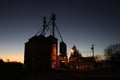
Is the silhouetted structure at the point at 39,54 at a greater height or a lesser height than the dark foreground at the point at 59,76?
greater

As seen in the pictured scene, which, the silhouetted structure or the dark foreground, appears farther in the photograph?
the silhouetted structure

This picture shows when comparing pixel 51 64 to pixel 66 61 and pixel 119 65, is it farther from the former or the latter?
pixel 119 65

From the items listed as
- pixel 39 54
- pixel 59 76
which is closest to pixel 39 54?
pixel 39 54

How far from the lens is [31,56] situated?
43656mm

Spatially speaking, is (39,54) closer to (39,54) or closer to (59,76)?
(39,54)

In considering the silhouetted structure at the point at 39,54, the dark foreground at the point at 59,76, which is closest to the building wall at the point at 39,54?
the silhouetted structure at the point at 39,54

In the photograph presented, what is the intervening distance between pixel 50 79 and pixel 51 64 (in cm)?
1836

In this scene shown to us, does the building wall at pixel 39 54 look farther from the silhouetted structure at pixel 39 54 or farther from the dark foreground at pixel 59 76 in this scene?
the dark foreground at pixel 59 76

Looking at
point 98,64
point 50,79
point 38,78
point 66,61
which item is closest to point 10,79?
point 38,78

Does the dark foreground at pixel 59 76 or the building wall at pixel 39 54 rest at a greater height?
the building wall at pixel 39 54

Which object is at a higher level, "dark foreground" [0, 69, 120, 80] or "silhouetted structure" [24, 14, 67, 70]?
"silhouetted structure" [24, 14, 67, 70]

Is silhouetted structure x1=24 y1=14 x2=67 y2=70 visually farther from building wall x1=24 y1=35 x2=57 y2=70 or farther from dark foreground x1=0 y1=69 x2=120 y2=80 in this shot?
dark foreground x1=0 y1=69 x2=120 y2=80

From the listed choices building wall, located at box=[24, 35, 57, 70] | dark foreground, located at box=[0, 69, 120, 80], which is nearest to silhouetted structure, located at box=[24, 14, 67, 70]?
building wall, located at box=[24, 35, 57, 70]

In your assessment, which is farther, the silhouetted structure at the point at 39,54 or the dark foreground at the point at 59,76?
the silhouetted structure at the point at 39,54
